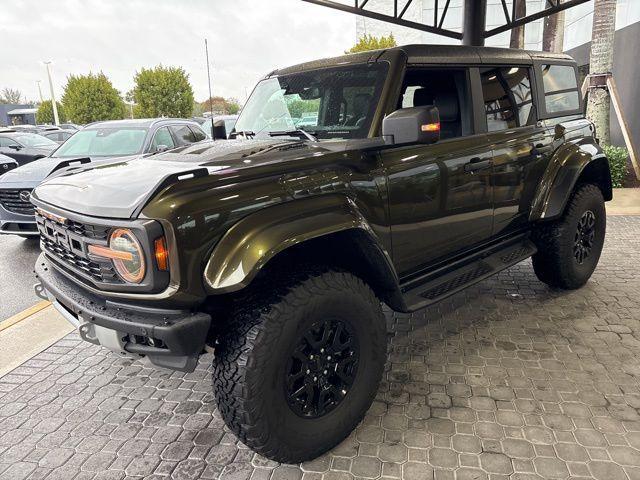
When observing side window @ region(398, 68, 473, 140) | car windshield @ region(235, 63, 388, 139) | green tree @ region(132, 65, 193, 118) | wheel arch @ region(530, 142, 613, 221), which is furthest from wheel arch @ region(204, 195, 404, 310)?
green tree @ region(132, 65, 193, 118)

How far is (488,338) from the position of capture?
347cm

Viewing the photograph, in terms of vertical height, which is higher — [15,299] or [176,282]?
[176,282]

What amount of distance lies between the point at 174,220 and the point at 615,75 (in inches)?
488

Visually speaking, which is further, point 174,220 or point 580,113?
point 580,113

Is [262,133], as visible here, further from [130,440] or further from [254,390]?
[130,440]

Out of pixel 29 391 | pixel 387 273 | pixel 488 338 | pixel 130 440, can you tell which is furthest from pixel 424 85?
pixel 29 391

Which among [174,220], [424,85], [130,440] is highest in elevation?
[424,85]

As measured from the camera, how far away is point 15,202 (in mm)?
6227

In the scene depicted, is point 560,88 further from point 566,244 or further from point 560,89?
point 566,244

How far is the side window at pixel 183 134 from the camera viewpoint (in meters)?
7.63

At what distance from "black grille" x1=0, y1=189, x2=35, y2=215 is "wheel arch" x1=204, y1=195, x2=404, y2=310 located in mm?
5280

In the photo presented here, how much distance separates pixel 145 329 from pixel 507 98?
3.00m

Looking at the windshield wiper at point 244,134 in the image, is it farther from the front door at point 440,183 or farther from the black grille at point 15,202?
the black grille at point 15,202

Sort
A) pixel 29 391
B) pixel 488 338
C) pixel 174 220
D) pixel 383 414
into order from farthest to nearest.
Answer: pixel 488 338 < pixel 29 391 < pixel 383 414 < pixel 174 220
